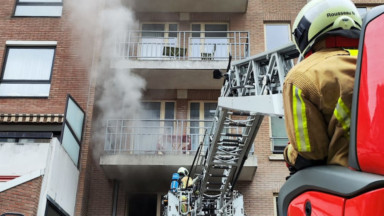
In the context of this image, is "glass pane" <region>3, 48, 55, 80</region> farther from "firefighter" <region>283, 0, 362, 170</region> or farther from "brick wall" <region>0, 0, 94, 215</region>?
"firefighter" <region>283, 0, 362, 170</region>

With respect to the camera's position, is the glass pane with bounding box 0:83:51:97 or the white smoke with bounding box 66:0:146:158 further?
the white smoke with bounding box 66:0:146:158

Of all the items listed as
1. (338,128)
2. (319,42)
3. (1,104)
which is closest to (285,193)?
(338,128)

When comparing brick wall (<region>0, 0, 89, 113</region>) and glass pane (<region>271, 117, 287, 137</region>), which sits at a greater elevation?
brick wall (<region>0, 0, 89, 113</region>)

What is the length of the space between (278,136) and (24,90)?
22.8 ft

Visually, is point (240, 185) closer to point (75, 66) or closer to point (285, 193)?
point (75, 66)

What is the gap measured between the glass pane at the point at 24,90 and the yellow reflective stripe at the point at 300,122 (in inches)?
417

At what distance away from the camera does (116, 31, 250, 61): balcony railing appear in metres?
12.1

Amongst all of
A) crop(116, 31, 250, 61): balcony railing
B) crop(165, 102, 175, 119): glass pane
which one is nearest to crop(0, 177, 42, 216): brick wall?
crop(165, 102, 175, 119): glass pane

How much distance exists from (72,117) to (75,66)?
1877 millimetres

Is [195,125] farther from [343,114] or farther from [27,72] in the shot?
[343,114]

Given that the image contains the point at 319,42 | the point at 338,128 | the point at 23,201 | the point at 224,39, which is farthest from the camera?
the point at 224,39

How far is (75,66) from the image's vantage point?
1161 centimetres

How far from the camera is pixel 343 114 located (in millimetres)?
1516

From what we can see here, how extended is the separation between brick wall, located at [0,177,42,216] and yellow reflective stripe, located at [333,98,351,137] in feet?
25.5
